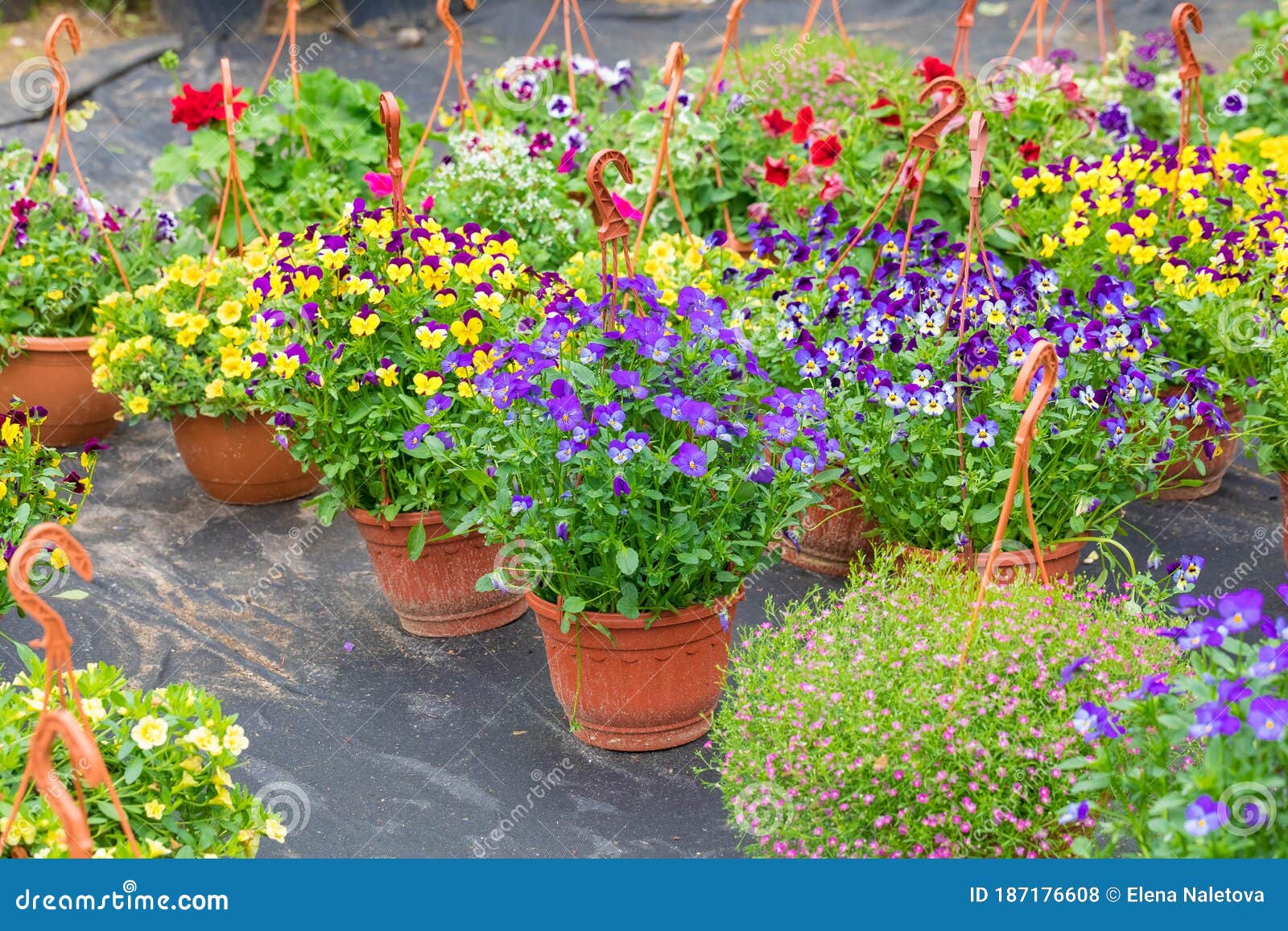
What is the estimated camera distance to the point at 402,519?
10.1 ft

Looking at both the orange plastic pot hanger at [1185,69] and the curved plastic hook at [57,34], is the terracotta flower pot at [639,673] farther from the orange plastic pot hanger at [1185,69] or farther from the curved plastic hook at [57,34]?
the curved plastic hook at [57,34]

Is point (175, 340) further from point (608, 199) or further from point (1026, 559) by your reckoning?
point (1026, 559)

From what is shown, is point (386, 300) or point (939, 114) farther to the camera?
point (386, 300)

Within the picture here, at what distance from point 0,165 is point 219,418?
1358mm

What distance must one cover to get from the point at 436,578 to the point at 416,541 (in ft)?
0.62

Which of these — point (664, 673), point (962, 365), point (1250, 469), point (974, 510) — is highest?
point (962, 365)

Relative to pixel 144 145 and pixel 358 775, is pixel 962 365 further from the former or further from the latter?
pixel 144 145

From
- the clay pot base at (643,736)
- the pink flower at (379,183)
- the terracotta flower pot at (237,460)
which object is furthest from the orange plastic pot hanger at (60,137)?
the clay pot base at (643,736)

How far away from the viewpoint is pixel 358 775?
2.78 metres

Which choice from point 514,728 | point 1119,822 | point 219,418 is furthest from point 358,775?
point 1119,822

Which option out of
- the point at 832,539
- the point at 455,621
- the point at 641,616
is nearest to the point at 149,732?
the point at 641,616

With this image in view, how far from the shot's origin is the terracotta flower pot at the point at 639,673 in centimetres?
267

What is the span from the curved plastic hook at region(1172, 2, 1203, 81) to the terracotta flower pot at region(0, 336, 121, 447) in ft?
10.4

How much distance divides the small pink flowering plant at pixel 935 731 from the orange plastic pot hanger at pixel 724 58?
7.23 feet
